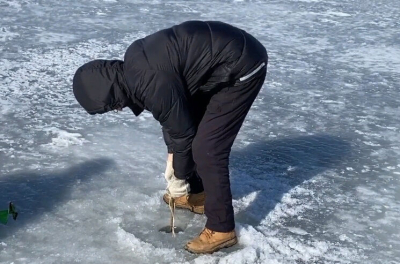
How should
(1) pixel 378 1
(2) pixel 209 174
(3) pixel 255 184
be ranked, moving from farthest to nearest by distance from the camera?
1. (1) pixel 378 1
2. (3) pixel 255 184
3. (2) pixel 209 174

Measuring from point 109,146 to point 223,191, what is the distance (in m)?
1.47

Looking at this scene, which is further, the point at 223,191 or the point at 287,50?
the point at 287,50

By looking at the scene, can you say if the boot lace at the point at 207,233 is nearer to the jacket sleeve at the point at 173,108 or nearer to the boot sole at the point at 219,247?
the boot sole at the point at 219,247

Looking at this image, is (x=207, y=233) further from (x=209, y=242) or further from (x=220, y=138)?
(x=220, y=138)

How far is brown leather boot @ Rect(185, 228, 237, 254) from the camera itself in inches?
134

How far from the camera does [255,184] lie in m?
4.23

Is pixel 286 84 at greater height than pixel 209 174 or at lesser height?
lesser

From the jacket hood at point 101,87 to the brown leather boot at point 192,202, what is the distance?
0.98 m

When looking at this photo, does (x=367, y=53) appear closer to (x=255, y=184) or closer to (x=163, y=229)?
(x=255, y=184)

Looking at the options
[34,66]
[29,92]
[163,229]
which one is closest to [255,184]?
[163,229]

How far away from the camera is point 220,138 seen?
10.9 ft

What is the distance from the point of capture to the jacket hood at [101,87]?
9.77 feet

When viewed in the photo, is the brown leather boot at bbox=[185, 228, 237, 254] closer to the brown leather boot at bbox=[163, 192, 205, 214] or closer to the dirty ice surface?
the dirty ice surface

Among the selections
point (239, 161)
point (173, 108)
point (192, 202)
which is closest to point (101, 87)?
point (173, 108)
